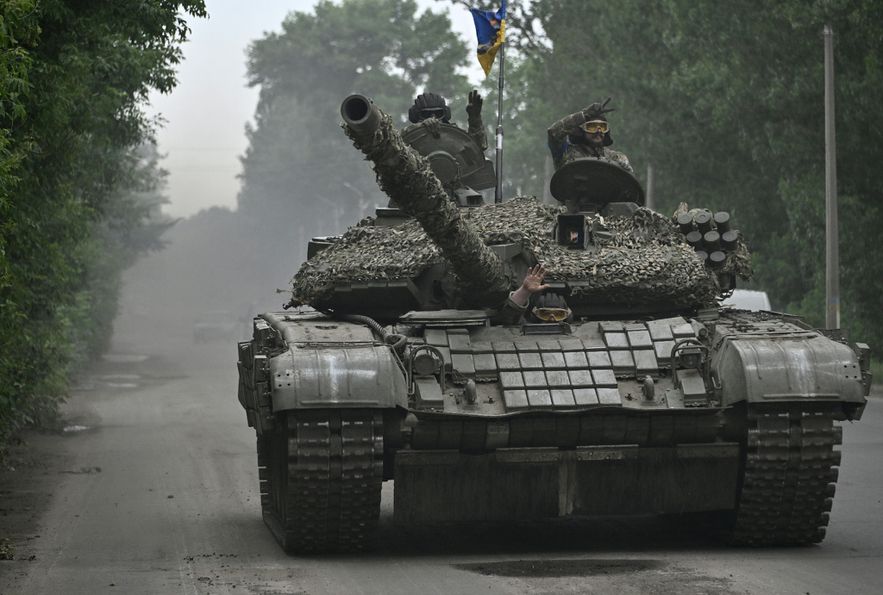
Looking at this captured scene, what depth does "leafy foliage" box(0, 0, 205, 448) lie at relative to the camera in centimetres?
1421

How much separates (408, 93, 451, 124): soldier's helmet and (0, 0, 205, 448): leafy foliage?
2800mm

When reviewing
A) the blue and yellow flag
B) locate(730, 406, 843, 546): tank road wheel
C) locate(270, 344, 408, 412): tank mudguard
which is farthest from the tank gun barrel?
the blue and yellow flag

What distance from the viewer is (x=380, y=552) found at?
40.5ft

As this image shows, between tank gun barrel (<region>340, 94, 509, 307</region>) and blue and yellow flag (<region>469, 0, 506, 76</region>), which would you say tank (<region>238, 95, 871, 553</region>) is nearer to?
tank gun barrel (<region>340, 94, 509, 307</region>)

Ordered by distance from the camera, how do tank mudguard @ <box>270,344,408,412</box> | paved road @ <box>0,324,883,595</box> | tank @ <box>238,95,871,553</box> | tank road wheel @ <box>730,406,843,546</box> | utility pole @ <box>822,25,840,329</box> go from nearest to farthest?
paved road @ <box>0,324,883,595</box>
tank mudguard @ <box>270,344,408,412</box>
tank @ <box>238,95,871,553</box>
tank road wheel @ <box>730,406,843,546</box>
utility pole @ <box>822,25,840,329</box>

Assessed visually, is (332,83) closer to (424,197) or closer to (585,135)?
(585,135)

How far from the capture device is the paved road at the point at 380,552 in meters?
10.7

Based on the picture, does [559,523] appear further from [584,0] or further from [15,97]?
[584,0]

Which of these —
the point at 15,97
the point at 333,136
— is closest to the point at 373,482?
the point at 15,97

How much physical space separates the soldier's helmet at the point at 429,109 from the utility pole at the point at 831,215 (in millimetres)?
17780

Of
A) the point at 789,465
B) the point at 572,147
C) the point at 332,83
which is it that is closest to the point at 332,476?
the point at 789,465

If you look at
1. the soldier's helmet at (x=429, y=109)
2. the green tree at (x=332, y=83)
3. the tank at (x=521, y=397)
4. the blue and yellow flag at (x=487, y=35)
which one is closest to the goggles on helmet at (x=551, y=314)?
the tank at (x=521, y=397)

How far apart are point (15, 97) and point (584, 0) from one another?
44.1 m

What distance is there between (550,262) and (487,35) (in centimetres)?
604
